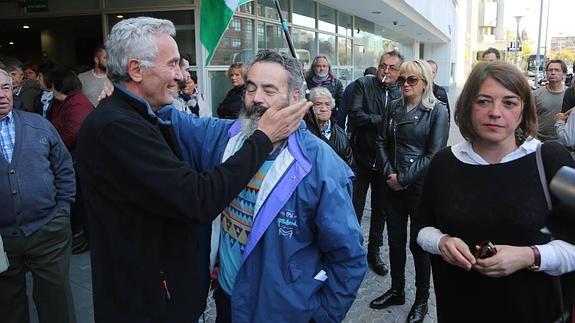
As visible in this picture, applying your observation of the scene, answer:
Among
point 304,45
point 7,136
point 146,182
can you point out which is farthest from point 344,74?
point 146,182

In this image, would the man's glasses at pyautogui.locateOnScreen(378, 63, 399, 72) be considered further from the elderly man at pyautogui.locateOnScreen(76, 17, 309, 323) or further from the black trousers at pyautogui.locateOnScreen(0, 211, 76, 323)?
the black trousers at pyautogui.locateOnScreen(0, 211, 76, 323)

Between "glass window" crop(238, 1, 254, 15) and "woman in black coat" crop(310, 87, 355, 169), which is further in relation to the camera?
"glass window" crop(238, 1, 254, 15)

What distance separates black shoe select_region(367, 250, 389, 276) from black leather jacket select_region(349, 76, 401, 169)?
0.87 meters

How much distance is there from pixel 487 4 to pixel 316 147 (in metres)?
81.3

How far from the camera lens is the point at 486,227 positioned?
6.10 ft

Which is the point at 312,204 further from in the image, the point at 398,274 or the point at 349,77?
the point at 349,77

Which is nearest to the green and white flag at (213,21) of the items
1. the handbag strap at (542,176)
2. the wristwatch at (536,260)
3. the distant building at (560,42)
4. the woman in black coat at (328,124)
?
the woman in black coat at (328,124)

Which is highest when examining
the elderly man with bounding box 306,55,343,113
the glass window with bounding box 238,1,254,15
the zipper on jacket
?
the glass window with bounding box 238,1,254,15

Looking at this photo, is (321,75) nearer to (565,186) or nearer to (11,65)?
(11,65)

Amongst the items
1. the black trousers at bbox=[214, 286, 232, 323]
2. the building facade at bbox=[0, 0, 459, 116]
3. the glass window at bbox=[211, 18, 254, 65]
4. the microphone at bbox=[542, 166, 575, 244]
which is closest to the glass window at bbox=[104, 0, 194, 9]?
the building facade at bbox=[0, 0, 459, 116]

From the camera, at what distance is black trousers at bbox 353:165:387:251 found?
4.48 meters

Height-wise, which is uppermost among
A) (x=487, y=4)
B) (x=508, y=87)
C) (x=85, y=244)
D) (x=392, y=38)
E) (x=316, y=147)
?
(x=487, y=4)

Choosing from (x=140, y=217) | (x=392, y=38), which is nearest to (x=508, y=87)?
(x=140, y=217)

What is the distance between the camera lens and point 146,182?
156cm
